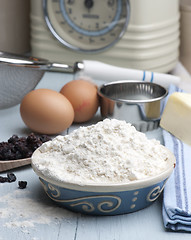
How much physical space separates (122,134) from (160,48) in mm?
751

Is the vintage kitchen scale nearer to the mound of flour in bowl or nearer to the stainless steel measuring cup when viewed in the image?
the stainless steel measuring cup

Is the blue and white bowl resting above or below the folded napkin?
above

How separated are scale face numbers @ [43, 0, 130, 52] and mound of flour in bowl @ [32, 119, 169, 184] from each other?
0.68 metres

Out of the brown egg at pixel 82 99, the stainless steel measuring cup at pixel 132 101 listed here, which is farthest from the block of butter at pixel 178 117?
the brown egg at pixel 82 99

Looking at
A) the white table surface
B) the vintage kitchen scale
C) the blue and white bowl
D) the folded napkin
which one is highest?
the vintage kitchen scale

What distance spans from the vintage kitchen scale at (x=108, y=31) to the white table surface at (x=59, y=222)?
727 millimetres

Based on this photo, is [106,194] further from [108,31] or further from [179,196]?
[108,31]

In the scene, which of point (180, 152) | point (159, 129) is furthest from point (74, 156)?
point (159, 129)

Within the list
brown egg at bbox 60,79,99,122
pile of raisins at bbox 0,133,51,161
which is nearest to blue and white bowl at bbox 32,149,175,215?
pile of raisins at bbox 0,133,51,161

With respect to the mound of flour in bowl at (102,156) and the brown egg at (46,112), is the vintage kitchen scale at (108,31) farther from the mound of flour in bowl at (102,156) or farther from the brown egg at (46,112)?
the mound of flour in bowl at (102,156)

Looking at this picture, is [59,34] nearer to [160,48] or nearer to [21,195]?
[160,48]

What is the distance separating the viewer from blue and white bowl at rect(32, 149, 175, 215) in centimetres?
76

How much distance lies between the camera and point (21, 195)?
873 millimetres

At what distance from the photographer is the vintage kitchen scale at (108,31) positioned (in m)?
1.48
